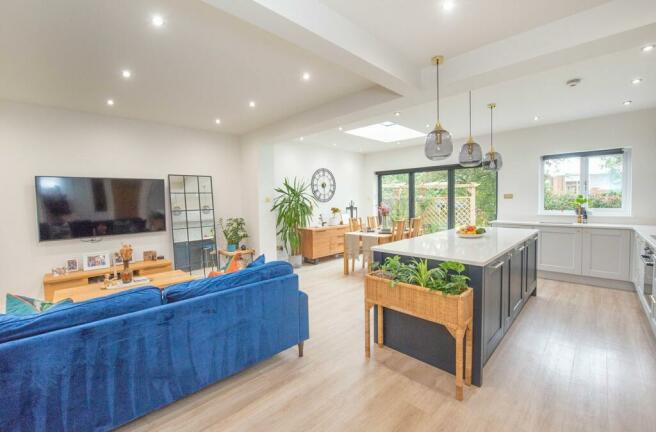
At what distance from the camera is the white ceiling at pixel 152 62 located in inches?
84.0

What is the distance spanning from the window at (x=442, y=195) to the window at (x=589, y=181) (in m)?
0.87

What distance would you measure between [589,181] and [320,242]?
4.81m

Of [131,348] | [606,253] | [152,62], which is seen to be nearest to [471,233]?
[606,253]

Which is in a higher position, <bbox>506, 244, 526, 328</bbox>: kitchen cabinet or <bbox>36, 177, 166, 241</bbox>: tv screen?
<bbox>36, 177, 166, 241</bbox>: tv screen

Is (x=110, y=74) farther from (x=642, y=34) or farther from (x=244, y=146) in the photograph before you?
(x=642, y=34)

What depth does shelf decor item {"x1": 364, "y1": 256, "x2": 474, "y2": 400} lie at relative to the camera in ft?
6.63

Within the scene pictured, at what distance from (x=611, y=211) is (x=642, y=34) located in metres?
3.73

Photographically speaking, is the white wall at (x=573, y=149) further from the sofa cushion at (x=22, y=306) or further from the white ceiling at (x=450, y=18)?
the sofa cushion at (x=22, y=306)

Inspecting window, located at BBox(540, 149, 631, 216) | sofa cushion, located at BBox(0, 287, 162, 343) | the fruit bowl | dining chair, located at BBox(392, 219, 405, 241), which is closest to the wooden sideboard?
dining chair, located at BBox(392, 219, 405, 241)

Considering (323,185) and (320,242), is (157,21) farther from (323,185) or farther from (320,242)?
(323,185)

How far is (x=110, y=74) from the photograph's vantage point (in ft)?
10.0

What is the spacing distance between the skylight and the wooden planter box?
3.88 m

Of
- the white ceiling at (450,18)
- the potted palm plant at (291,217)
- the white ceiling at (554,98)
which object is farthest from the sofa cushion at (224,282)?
the potted palm plant at (291,217)

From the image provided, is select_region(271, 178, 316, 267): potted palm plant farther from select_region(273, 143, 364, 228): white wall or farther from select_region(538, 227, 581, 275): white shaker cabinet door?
select_region(538, 227, 581, 275): white shaker cabinet door
